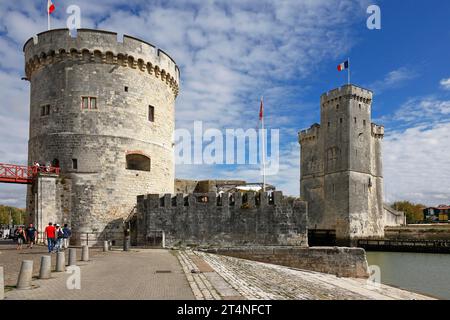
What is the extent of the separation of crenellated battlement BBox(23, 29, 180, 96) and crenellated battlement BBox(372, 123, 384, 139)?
1424 inches

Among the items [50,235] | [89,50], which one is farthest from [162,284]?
[89,50]

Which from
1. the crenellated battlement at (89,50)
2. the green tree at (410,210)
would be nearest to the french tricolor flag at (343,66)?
the crenellated battlement at (89,50)

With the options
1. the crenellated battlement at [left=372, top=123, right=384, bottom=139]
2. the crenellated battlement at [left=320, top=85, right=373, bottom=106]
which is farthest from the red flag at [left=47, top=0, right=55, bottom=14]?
the crenellated battlement at [left=372, top=123, right=384, bottom=139]

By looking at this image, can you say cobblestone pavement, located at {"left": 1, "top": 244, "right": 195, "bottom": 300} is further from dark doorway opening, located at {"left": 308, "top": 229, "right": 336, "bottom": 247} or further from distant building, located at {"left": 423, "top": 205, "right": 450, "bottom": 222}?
distant building, located at {"left": 423, "top": 205, "right": 450, "bottom": 222}

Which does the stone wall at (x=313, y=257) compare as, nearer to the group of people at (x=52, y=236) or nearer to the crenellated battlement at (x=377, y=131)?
the group of people at (x=52, y=236)

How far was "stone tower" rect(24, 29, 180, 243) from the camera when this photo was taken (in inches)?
806

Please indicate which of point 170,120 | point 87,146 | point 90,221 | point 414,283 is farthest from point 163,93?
point 414,283

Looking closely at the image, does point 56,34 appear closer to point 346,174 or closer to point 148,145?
point 148,145

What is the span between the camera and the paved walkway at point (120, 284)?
7148 mm

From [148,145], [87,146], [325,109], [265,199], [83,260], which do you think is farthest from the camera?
[325,109]

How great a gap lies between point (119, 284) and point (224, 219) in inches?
422

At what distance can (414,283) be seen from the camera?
800 inches

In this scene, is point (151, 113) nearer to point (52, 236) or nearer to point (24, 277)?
point (52, 236)
